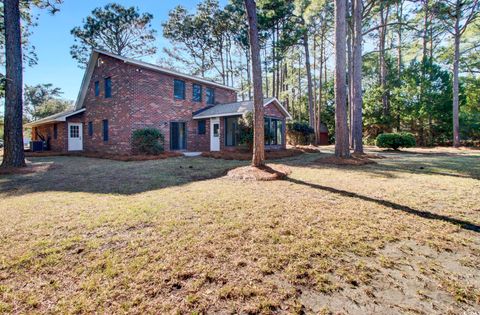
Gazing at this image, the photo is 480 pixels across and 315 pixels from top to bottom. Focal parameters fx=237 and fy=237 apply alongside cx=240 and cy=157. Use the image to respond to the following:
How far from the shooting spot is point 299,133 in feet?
70.2

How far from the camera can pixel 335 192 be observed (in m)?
5.18

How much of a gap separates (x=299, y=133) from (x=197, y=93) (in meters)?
9.72

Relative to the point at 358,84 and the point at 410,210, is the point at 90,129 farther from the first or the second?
the point at 410,210

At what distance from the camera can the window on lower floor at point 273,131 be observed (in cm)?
1460

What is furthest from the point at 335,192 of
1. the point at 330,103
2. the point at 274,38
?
the point at 330,103

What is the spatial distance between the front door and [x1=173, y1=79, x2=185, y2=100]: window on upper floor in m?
1.77

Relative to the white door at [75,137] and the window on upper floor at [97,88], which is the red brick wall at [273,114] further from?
the white door at [75,137]

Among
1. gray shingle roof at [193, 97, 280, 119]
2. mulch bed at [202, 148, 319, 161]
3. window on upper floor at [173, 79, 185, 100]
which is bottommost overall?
mulch bed at [202, 148, 319, 161]

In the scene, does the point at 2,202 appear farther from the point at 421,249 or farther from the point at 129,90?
the point at 129,90

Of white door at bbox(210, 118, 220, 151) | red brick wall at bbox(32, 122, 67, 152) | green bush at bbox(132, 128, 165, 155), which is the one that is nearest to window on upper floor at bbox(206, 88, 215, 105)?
white door at bbox(210, 118, 220, 151)

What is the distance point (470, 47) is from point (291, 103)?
1827 centimetres

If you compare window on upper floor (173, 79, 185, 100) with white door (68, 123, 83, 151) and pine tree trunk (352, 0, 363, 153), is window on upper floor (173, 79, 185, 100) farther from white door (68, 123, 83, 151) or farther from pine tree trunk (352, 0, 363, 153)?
pine tree trunk (352, 0, 363, 153)

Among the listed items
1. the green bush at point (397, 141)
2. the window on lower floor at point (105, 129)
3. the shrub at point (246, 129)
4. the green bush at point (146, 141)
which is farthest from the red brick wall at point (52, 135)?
the green bush at point (397, 141)

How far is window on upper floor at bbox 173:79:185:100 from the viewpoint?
A: 51.6ft
